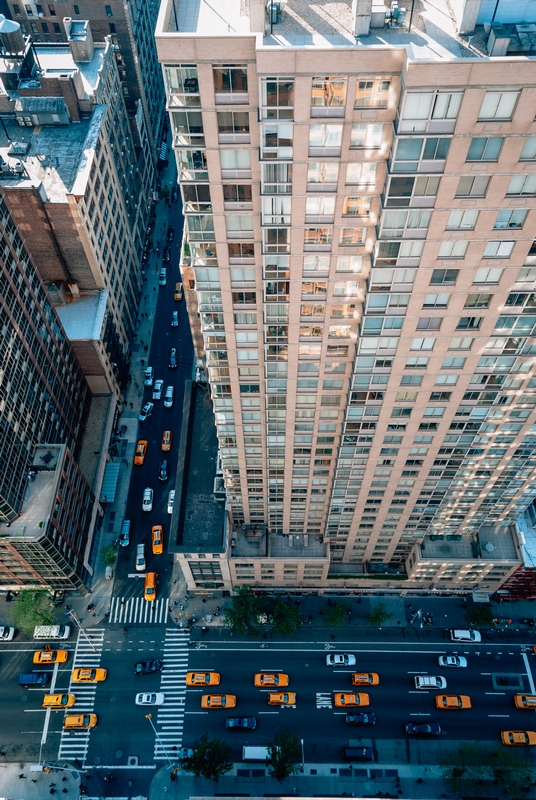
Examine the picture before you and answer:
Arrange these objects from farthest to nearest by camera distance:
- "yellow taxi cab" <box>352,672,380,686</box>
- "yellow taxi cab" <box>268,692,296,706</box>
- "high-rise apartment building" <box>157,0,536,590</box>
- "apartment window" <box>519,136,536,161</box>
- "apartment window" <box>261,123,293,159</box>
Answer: "yellow taxi cab" <box>352,672,380,686</box>, "yellow taxi cab" <box>268,692,296,706</box>, "apartment window" <box>261,123,293,159</box>, "apartment window" <box>519,136,536,161</box>, "high-rise apartment building" <box>157,0,536,590</box>

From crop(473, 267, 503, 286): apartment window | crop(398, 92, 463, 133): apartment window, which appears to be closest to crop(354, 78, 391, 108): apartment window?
crop(398, 92, 463, 133): apartment window

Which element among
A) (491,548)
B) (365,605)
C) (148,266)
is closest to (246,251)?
(491,548)

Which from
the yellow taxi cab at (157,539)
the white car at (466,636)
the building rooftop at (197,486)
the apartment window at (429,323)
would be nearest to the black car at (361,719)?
the white car at (466,636)

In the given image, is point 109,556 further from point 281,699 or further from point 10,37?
point 10,37

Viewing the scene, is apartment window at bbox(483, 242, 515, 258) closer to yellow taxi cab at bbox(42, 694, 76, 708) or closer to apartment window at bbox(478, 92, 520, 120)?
apartment window at bbox(478, 92, 520, 120)

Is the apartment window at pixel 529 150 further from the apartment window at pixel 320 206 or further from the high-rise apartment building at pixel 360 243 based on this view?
the apartment window at pixel 320 206

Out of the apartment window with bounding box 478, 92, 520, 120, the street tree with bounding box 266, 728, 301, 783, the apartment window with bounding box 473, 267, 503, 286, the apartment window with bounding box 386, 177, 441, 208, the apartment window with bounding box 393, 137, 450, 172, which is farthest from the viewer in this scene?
the street tree with bounding box 266, 728, 301, 783
